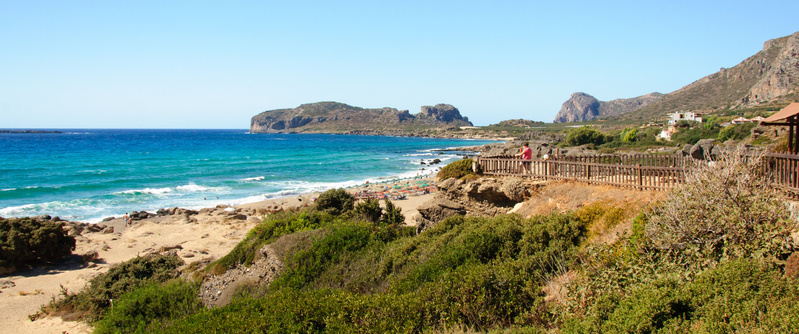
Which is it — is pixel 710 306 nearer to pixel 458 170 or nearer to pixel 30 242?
pixel 458 170

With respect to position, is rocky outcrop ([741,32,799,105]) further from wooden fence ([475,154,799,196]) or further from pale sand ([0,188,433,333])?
wooden fence ([475,154,799,196])

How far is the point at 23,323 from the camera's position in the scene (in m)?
11.9

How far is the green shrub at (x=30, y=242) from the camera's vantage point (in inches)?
644

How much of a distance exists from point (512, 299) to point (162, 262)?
12.1m

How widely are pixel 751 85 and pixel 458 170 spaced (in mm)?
98991

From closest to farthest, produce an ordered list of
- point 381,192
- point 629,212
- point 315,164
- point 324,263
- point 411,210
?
point 629,212 < point 324,263 < point 411,210 < point 381,192 < point 315,164

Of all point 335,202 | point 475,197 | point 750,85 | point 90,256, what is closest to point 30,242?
point 90,256

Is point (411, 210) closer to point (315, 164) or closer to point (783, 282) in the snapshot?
point (783, 282)

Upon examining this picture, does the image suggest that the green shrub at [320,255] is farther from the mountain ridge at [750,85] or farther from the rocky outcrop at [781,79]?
the rocky outcrop at [781,79]

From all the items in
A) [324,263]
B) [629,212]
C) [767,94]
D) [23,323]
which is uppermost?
[767,94]

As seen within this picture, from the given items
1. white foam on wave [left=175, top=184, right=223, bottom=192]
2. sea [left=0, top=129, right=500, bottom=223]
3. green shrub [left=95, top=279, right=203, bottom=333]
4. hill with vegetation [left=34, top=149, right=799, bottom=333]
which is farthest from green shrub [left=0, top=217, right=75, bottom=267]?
white foam on wave [left=175, top=184, right=223, bottom=192]

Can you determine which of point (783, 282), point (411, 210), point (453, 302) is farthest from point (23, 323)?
point (411, 210)

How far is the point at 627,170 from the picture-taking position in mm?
11680

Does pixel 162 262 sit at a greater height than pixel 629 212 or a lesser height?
lesser
